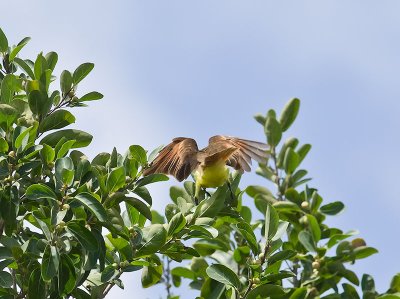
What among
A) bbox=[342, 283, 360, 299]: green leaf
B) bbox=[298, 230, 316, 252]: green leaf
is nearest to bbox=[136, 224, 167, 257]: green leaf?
bbox=[298, 230, 316, 252]: green leaf

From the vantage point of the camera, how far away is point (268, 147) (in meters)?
5.27

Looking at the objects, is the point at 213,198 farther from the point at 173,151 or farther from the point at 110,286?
the point at 173,151

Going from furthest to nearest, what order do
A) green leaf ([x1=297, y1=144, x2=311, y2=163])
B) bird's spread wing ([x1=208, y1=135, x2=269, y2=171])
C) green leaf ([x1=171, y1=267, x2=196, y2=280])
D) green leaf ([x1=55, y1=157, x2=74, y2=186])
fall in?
1. green leaf ([x1=297, y1=144, x2=311, y2=163])
2. green leaf ([x1=171, y1=267, x2=196, y2=280])
3. bird's spread wing ([x1=208, y1=135, x2=269, y2=171])
4. green leaf ([x1=55, y1=157, x2=74, y2=186])

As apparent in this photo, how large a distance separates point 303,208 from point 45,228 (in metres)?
1.93

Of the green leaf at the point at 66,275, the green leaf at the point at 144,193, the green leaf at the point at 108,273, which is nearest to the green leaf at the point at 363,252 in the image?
the green leaf at the point at 144,193

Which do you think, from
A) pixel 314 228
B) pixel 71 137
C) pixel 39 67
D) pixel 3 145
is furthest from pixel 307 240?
pixel 3 145

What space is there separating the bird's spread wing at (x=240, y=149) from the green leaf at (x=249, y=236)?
1.06 metres

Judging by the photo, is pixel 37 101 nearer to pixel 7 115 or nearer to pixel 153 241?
pixel 7 115

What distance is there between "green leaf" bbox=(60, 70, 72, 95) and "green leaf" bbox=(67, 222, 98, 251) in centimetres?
102

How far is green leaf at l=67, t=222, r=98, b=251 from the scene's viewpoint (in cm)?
328

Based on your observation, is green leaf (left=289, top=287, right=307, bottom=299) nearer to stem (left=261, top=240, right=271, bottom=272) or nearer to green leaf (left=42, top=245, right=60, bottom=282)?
stem (left=261, top=240, right=271, bottom=272)

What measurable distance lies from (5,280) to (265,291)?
1132mm

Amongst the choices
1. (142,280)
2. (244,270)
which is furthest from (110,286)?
(244,270)

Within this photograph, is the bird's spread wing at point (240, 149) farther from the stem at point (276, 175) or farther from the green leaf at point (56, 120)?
the green leaf at point (56, 120)
